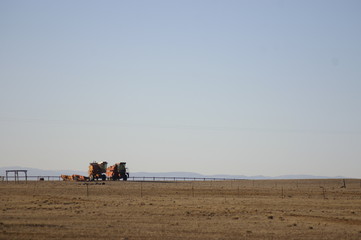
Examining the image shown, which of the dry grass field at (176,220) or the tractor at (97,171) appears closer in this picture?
the dry grass field at (176,220)

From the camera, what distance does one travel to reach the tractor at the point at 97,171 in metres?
107

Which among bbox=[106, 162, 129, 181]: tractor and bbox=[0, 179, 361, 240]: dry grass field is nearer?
bbox=[0, 179, 361, 240]: dry grass field

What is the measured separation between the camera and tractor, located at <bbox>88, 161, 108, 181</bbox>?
107 metres

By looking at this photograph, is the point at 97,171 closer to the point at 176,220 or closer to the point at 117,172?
the point at 117,172

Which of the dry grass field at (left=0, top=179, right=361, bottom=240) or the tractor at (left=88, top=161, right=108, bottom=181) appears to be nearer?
the dry grass field at (left=0, top=179, right=361, bottom=240)

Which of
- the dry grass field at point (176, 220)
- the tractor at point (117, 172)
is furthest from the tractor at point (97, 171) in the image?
the dry grass field at point (176, 220)

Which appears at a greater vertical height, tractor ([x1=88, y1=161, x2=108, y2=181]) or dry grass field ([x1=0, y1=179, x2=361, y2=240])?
tractor ([x1=88, y1=161, x2=108, y2=181])

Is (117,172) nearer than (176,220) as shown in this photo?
No

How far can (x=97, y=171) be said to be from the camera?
10800 centimetres

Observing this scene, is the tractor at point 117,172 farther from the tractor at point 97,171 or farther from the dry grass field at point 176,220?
the dry grass field at point 176,220

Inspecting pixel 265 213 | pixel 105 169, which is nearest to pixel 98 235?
pixel 265 213

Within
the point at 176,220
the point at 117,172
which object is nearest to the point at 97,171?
the point at 117,172

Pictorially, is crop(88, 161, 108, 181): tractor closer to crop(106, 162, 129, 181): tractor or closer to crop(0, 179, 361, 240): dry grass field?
crop(106, 162, 129, 181): tractor

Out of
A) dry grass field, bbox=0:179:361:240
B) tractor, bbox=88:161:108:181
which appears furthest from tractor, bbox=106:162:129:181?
dry grass field, bbox=0:179:361:240
